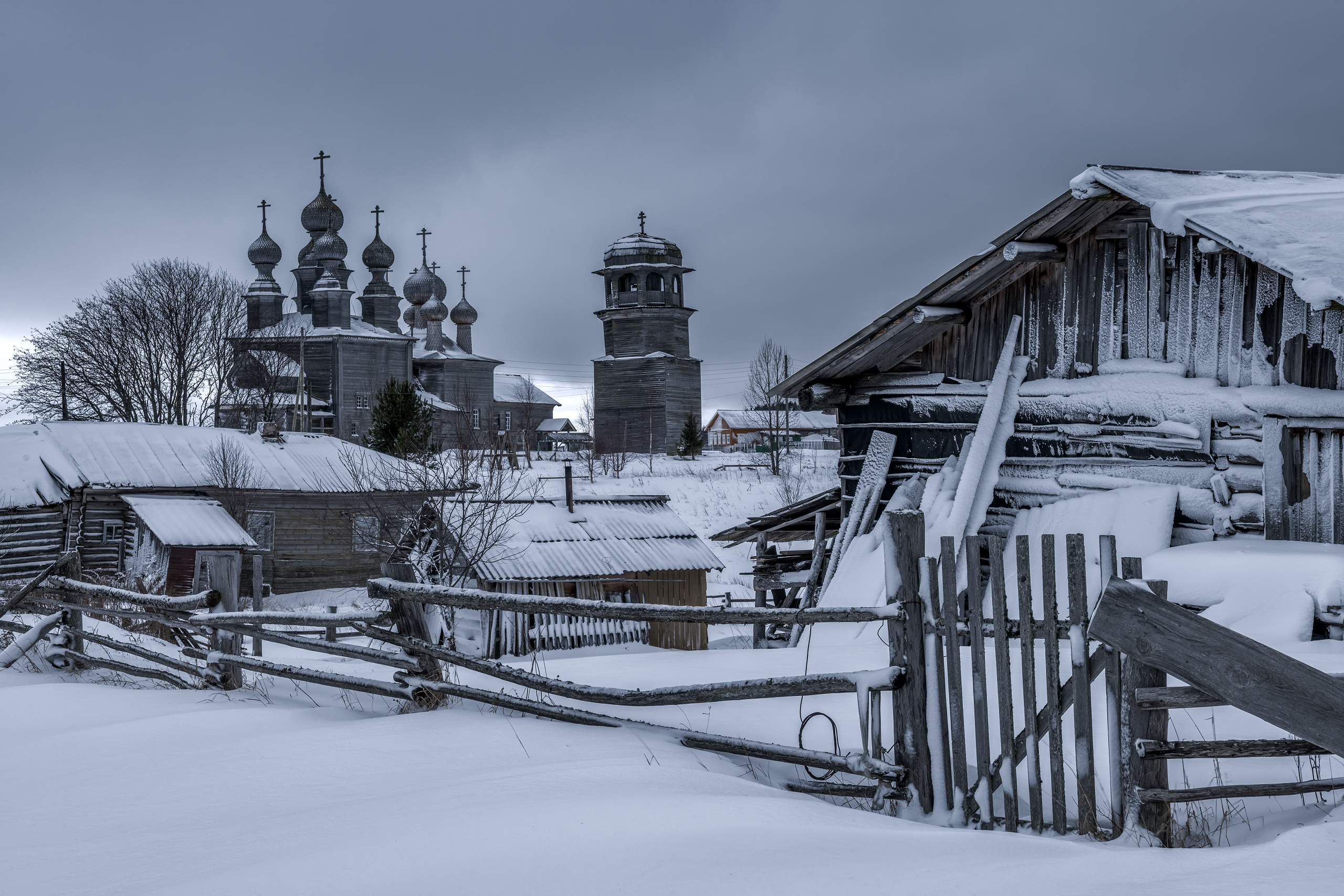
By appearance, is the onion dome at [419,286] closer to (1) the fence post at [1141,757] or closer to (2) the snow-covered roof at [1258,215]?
(2) the snow-covered roof at [1258,215]

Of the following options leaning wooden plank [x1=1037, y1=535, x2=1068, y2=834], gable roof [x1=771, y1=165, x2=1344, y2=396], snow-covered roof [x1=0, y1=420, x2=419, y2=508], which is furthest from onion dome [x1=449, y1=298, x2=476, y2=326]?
leaning wooden plank [x1=1037, y1=535, x2=1068, y2=834]

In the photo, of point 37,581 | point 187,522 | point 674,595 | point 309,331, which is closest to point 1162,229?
point 37,581

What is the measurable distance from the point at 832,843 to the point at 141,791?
3.15 m

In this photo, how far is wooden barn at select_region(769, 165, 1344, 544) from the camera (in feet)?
27.4

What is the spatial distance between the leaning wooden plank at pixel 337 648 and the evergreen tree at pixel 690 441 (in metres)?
45.6

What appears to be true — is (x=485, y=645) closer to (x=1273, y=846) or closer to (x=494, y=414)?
(x=1273, y=846)

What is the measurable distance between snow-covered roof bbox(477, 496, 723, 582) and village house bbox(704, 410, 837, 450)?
2135 inches

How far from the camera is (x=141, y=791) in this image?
4.88m

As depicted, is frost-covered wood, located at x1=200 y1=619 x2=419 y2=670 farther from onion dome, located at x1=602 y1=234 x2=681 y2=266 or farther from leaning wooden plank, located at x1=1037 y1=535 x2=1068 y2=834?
onion dome, located at x1=602 y1=234 x2=681 y2=266

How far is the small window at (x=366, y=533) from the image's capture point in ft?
95.7

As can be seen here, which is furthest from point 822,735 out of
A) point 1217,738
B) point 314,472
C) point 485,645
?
point 314,472

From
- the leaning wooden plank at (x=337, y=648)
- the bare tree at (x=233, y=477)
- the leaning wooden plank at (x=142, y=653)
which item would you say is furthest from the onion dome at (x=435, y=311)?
the leaning wooden plank at (x=337, y=648)

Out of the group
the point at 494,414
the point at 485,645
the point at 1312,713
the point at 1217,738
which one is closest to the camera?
the point at 1312,713

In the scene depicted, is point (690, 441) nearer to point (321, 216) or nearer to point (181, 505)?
point (321, 216)
